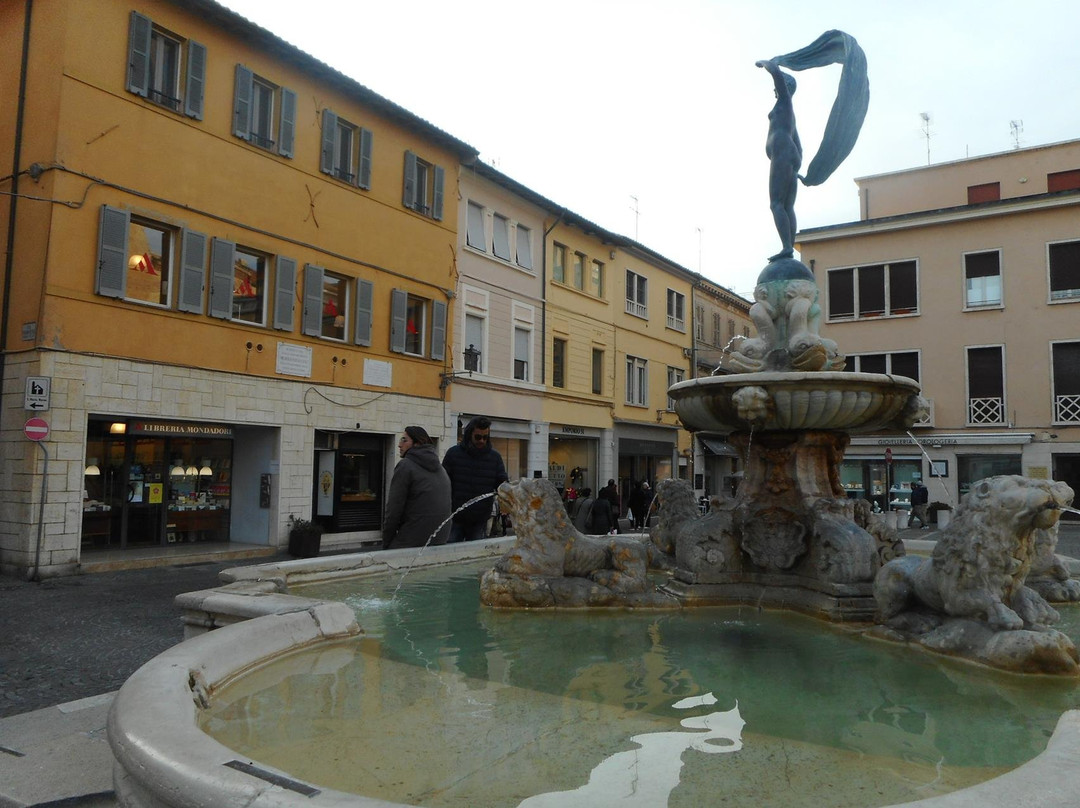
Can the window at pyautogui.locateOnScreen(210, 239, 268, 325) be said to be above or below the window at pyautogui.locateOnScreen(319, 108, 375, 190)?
below

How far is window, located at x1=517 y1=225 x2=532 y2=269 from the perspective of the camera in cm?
2439

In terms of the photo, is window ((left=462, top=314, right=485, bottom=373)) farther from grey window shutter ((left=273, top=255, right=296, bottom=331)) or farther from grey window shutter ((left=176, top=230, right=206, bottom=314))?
grey window shutter ((left=176, top=230, right=206, bottom=314))

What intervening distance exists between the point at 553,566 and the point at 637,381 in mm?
26037

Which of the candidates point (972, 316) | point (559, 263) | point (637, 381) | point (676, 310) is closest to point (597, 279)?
point (559, 263)

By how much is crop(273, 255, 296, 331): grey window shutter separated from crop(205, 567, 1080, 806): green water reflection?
40.1 feet

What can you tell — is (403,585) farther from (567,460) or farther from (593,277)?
(593,277)

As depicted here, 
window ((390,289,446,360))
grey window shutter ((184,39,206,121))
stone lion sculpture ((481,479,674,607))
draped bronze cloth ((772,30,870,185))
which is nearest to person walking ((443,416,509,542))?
stone lion sculpture ((481,479,674,607))

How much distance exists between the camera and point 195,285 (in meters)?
14.5

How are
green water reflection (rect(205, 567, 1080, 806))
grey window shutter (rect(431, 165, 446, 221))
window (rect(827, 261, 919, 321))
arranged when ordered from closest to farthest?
green water reflection (rect(205, 567, 1080, 806)) < grey window shutter (rect(431, 165, 446, 221)) < window (rect(827, 261, 919, 321))

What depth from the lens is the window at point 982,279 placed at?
27703 millimetres

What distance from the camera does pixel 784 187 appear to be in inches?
284

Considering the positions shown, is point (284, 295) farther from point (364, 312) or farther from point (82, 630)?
point (82, 630)

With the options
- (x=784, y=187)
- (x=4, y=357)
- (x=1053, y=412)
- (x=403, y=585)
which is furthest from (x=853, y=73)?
A: (x=1053, y=412)

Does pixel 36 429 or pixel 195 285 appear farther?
pixel 195 285
